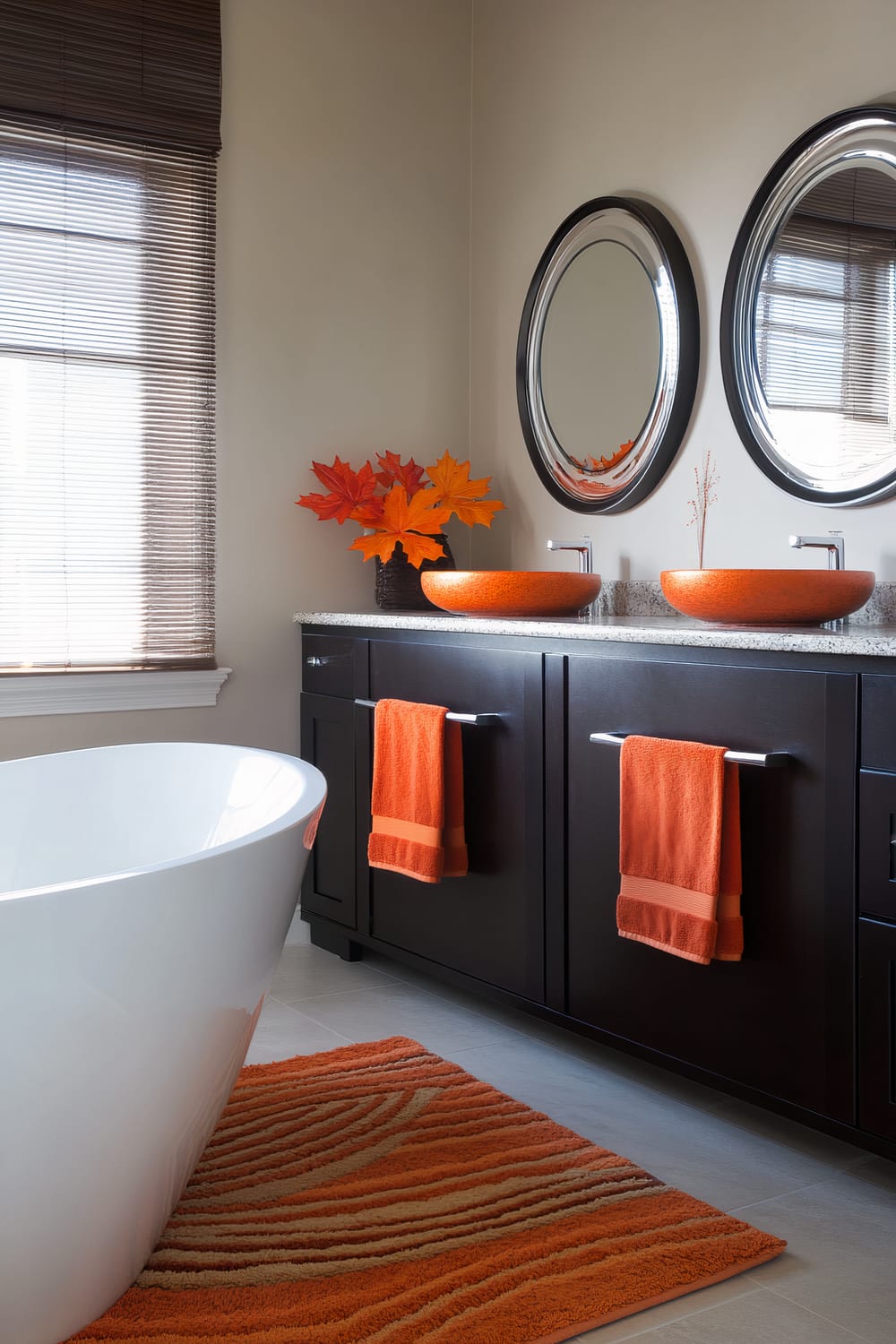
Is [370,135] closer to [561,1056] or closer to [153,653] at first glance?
[153,653]

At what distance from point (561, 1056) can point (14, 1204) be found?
55.2 inches

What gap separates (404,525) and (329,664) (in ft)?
1.36

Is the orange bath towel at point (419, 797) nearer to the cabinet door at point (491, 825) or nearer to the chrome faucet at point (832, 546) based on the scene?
the cabinet door at point (491, 825)

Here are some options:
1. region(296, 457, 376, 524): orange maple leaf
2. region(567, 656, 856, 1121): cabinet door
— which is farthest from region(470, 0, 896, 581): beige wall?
region(567, 656, 856, 1121): cabinet door

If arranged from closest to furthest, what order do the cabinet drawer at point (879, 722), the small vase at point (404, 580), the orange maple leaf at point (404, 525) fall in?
the cabinet drawer at point (879, 722)
the orange maple leaf at point (404, 525)
the small vase at point (404, 580)

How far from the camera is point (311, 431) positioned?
11.2 ft

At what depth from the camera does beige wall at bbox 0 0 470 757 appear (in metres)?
3.29

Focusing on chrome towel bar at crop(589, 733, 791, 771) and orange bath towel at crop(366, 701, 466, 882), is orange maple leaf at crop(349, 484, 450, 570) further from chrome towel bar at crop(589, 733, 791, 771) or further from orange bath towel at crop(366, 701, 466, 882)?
chrome towel bar at crop(589, 733, 791, 771)

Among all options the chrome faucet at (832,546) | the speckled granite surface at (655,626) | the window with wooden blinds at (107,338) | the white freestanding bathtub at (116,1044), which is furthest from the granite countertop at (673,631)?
the white freestanding bathtub at (116,1044)

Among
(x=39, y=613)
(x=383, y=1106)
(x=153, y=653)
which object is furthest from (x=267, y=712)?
(x=383, y=1106)

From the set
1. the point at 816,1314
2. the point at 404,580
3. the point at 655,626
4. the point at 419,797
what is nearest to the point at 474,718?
the point at 419,797

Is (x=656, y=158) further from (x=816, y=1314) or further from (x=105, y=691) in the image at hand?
(x=816, y=1314)

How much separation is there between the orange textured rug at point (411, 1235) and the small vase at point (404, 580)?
4.73ft

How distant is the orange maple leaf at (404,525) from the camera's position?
3199mm
